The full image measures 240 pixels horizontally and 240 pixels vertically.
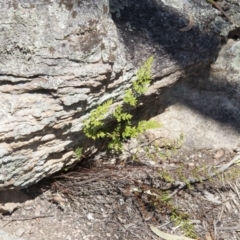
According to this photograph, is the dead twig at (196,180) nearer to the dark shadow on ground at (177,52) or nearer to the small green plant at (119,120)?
the dark shadow on ground at (177,52)

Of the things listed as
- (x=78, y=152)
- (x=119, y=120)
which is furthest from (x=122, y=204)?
(x=119, y=120)

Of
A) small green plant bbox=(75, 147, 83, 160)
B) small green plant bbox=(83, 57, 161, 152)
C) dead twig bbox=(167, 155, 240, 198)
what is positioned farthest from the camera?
dead twig bbox=(167, 155, 240, 198)

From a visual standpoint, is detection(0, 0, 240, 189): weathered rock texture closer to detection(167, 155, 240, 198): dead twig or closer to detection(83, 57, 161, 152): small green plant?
detection(83, 57, 161, 152): small green plant

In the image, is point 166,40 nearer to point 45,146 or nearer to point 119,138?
point 119,138

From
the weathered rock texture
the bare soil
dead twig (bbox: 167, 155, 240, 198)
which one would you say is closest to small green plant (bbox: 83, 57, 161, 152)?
the weathered rock texture

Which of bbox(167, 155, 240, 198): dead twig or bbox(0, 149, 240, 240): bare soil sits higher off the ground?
bbox(167, 155, 240, 198): dead twig

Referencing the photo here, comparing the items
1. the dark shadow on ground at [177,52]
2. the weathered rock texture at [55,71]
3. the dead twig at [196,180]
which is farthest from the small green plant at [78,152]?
the dead twig at [196,180]
